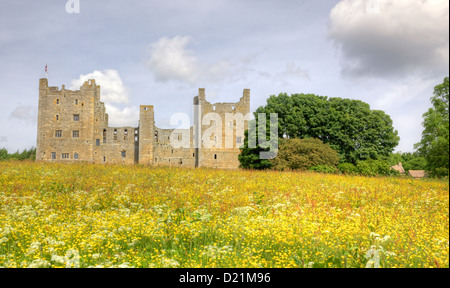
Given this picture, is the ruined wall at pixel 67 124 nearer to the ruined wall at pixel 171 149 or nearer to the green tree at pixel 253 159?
the ruined wall at pixel 171 149

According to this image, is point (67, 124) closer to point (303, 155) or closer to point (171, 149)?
point (171, 149)

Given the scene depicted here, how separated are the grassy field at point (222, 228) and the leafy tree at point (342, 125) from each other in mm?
24605

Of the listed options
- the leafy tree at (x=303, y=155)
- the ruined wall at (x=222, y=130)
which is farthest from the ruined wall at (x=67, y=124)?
the leafy tree at (x=303, y=155)

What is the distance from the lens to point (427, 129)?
3012cm

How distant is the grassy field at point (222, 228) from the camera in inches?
218

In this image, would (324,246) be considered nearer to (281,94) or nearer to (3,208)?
(3,208)

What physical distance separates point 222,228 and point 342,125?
111 ft

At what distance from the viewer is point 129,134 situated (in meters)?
55.7

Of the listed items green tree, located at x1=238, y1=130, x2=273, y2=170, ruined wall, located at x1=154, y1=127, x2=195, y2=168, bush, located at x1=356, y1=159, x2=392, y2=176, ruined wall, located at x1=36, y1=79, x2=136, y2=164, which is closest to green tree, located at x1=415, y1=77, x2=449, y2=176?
bush, located at x1=356, y1=159, x2=392, y2=176

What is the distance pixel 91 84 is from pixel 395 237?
53703mm

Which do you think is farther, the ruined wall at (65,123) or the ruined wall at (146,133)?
the ruined wall at (146,133)

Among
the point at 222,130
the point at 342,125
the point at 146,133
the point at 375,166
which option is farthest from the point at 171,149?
the point at 375,166

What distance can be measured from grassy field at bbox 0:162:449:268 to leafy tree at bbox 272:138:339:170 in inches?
685
